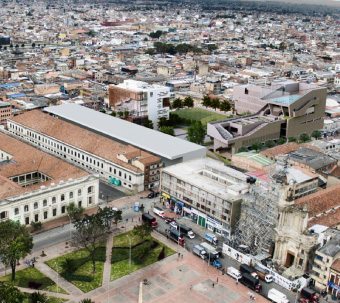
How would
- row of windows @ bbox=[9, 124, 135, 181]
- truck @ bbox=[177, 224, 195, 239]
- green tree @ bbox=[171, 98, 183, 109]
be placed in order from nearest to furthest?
truck @ bbox=[177, 224, 195, 239] < row of windows @ bbox=[9, 124, 135, 181] < green tree @ bbox=[171, 98, 183, 109]

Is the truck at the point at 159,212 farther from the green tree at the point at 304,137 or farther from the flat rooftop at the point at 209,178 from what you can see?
the green tree at the point at 304,137

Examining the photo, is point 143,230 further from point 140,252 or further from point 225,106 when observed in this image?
point 225,106

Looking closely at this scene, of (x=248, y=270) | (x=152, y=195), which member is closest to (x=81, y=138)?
(x=152, y=195)

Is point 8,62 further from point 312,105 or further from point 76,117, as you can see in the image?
point 312,105

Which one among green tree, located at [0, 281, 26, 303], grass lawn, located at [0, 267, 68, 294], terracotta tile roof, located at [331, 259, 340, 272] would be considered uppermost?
green tree, located at [0, 281, 26, 303]

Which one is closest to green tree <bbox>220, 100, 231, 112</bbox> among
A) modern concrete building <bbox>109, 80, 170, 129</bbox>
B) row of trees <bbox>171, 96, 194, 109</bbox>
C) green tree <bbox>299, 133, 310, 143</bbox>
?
row of trees <bbox>171, 96, 194, 109</bbox>

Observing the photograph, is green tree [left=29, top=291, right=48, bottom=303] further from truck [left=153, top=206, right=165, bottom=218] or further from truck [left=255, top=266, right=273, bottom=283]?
truck [left=153, top=206, right=165, bottom=218]
